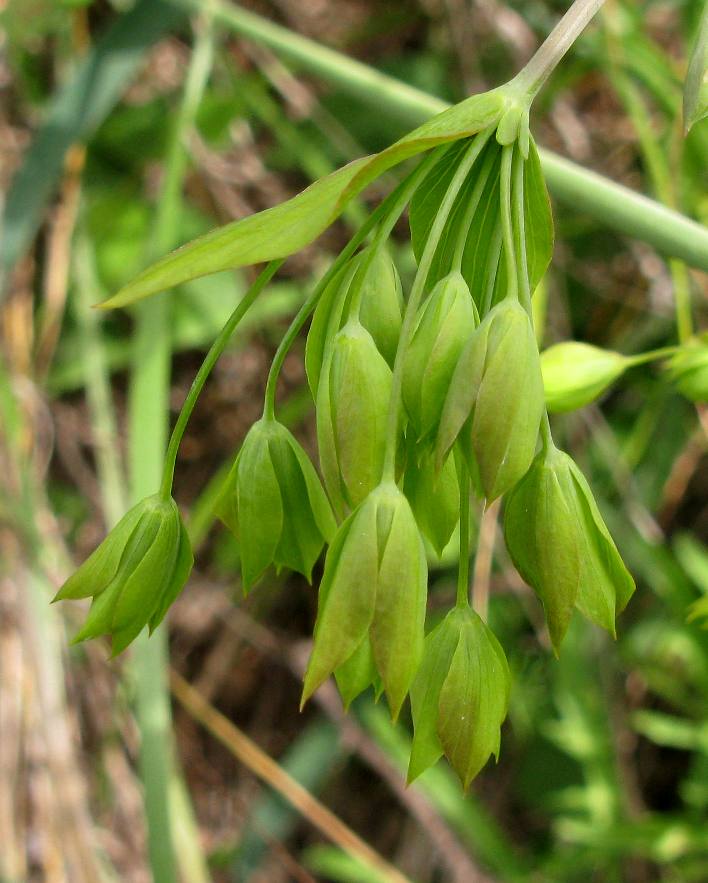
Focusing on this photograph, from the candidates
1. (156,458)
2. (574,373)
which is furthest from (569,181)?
(156,458)

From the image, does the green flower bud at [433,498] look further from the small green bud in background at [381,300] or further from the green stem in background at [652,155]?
the green stem in background at [652,155]

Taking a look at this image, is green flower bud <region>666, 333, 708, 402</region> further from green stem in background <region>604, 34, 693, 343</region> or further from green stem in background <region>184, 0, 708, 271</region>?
green stem in background <region>604, 34, 693, 343</region>

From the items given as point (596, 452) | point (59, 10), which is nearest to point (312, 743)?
point (596, 452)

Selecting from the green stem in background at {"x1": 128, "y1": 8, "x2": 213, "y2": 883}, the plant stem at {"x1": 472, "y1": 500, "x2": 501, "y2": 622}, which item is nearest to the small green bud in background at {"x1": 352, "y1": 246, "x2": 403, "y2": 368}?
the green stem in background at {"x1": 128, "y1": 8, "x2": 213, "y2": 883}

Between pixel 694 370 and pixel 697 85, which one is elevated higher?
pixel 697 85

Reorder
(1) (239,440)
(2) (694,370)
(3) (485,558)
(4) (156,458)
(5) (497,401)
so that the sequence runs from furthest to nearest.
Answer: (1) (239,440) → (3) (485,558) → (4) (156,458) → (2) (694,370) → (5) (497,401)

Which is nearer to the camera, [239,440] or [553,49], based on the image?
[553,49]

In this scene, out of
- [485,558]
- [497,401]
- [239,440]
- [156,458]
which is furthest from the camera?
[239,440]

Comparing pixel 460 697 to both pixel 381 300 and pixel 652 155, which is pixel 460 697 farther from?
pixel 652 155
